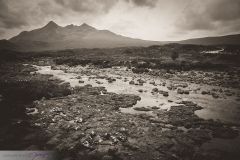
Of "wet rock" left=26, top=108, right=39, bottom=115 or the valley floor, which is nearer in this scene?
the valley floor

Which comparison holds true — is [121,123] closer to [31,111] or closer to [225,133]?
[225,133]

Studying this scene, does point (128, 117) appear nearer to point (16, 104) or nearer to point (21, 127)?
point (21, 127)

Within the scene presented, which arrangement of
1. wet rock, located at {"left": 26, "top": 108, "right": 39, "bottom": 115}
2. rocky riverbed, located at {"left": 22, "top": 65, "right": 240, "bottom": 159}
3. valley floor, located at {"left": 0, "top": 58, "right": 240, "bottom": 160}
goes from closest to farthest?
rocky riverbed, located at {"left": 22, "top": 65, "right": 240, "bottom": 159}, valley floor, located at {"left": 0, "top": 58, "right": 240, "bottom": 160}, wet rock, located at {"left": 26, "top": 108, "right": 39, "bottom": 115}

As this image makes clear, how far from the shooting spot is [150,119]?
13328 millimetres

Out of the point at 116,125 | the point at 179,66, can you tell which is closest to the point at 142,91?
the point at 116,125

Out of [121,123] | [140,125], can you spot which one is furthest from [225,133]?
[121,123]

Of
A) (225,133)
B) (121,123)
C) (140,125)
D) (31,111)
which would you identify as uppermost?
(31,111)

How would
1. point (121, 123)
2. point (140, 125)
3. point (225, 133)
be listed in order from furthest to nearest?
point (121, 123) < point (140, 125) < point (225, 133)

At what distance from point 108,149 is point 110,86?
47.6 feet

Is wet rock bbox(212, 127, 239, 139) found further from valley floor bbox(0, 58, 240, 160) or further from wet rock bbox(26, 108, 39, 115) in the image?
wet rock bbox(26, 108, 39, 115)

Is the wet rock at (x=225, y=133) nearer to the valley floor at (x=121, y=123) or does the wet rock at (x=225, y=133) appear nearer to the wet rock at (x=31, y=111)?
the valley floor at (x=121, y=123)

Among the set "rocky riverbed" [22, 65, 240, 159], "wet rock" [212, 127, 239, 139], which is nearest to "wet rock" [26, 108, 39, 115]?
"rocky riverbed" [22, 65, 240, 159]

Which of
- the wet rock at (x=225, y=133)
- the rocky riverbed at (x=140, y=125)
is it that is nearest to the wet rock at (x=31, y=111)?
the rocky riverbed at (x=140, y=125)

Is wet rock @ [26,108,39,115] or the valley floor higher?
wet rock @ [26,108,39,115]
